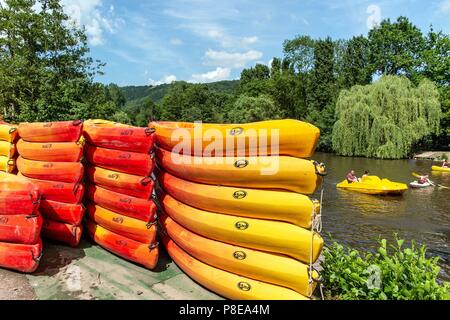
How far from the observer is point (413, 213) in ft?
55.2

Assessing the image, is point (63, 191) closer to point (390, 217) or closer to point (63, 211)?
point (63, 211)

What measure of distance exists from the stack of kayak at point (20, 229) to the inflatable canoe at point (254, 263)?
197cm

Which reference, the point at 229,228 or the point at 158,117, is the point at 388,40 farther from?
the point at 158,117

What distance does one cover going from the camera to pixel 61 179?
559 centimetres

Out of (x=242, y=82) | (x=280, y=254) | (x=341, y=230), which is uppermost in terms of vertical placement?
(x=242, y=82)

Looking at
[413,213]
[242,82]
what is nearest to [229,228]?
[413,213]

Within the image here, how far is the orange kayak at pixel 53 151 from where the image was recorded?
18.2 ft

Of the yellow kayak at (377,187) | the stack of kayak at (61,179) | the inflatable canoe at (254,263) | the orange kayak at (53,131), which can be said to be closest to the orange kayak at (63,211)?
the stack of kayak at (61,179)

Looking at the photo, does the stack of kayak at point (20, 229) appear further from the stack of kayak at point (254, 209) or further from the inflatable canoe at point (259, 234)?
the inflatable canoe at point (259, 234)

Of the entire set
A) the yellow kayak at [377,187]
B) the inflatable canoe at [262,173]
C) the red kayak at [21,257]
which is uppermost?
the inflatable canoe at [262,173]

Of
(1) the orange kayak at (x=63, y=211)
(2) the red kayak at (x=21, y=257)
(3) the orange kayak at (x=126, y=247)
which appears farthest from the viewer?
(1) the orange kayak at (x=63, y=211)

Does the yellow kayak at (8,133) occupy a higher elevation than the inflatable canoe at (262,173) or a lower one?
higher

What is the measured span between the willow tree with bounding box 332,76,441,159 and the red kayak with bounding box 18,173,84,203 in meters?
34.2
